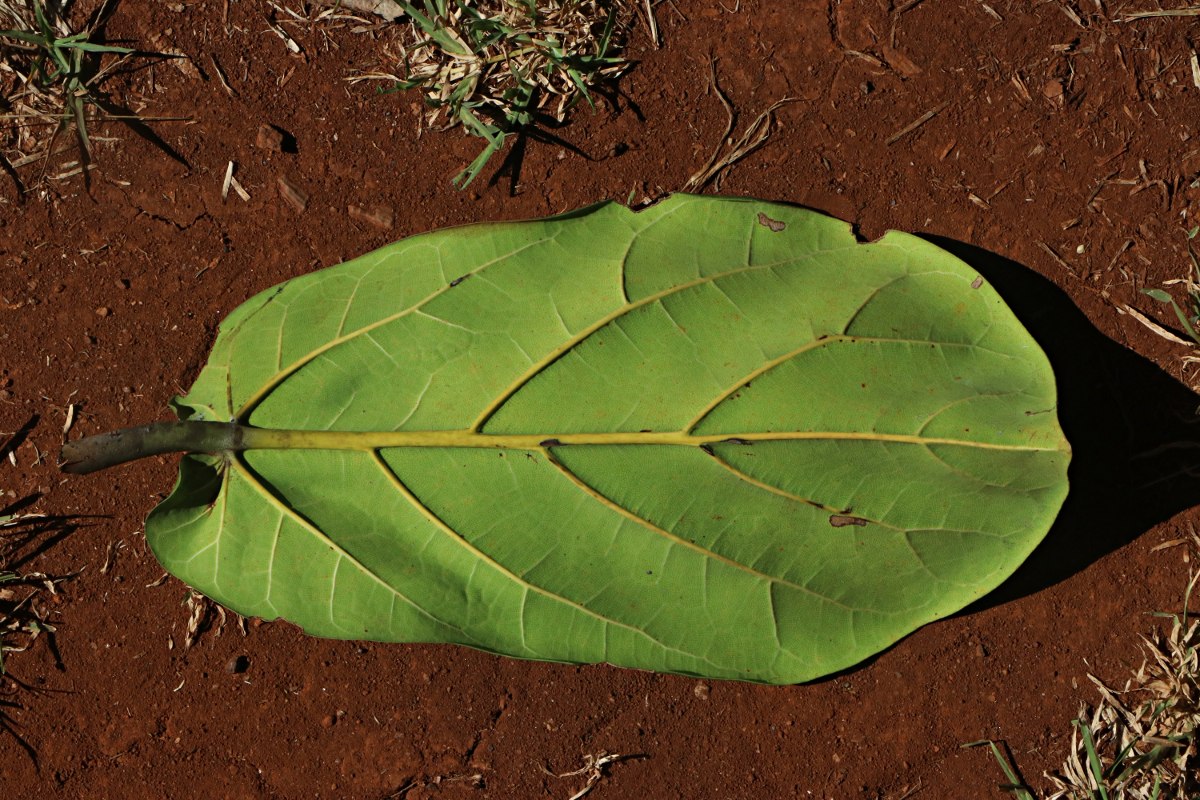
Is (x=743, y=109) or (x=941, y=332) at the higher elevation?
(x=743, y=109)

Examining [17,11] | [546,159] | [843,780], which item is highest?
[17,11]

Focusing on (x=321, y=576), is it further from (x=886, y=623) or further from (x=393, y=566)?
(x=886, y=623)

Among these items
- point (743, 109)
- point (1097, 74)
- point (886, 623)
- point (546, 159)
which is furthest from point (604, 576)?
point (1097, 74)

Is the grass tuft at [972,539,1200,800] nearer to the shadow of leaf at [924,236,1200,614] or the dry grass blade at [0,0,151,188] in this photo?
the shadow of leaf at [924,236,1200,614]

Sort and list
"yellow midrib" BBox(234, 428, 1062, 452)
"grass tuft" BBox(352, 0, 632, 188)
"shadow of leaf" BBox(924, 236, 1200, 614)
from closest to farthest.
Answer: "yellow midrib" BBox(234, 428, 1062, 452)
"shadow of leaf" BBox(924, 236, 1200, 614)
"grass tuft" BBox(352, 0, 632, 188)

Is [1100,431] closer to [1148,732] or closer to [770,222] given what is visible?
[1148,732]

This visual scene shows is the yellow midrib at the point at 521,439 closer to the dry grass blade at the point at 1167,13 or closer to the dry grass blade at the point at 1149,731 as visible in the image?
the dry grass blade at the point at 1149,731

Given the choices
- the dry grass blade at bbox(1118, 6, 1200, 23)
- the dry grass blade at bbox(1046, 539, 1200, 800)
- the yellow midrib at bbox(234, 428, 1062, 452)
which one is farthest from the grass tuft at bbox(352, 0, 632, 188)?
the dry grass blade at bbox(1046, 539, 1200, 800)
